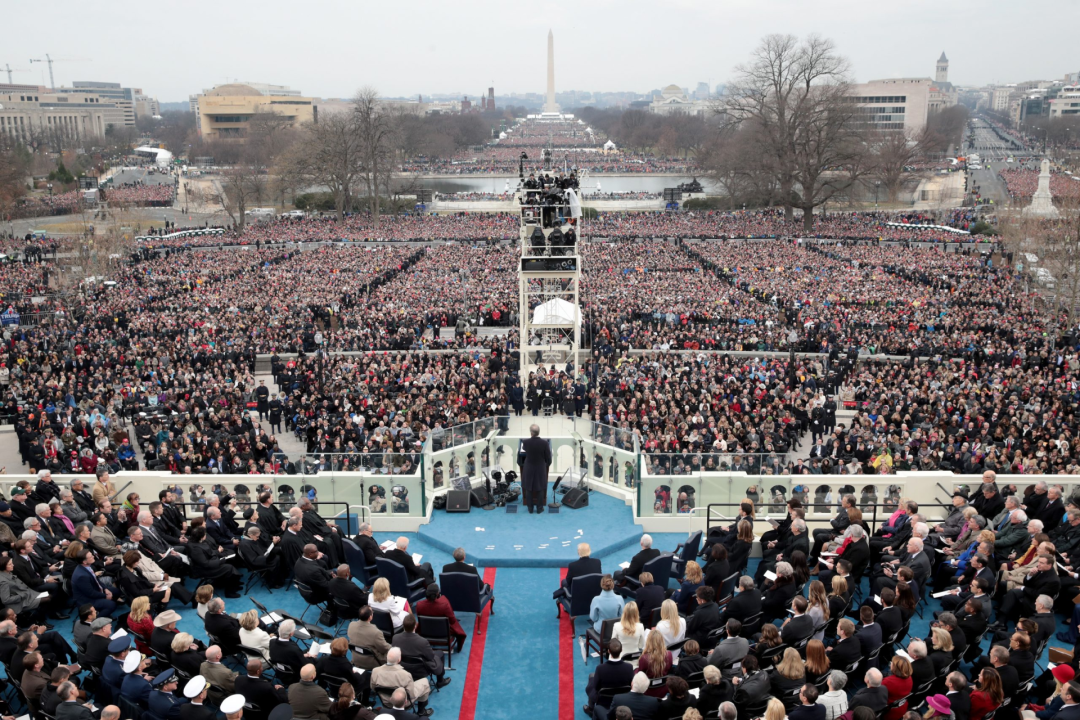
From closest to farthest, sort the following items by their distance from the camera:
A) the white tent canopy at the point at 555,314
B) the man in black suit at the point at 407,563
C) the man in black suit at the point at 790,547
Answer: the man in black suit at the point at 407,563, the man in black suit at the point at 790,547, the white tent canopy at the point at 555,314

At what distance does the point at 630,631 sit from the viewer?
26.7 feet

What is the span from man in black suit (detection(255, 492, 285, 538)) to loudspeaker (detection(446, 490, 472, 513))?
2811mm

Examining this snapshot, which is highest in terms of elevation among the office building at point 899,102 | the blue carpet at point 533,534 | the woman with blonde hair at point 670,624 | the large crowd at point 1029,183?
the office building at point 899,102

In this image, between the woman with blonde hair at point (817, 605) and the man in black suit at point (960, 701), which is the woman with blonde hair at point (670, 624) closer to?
the woman with blonde hair at point (817, 605)

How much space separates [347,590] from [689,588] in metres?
3.80

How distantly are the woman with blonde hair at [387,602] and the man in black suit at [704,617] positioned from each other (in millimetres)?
3017

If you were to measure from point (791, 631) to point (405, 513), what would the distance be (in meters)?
6.45

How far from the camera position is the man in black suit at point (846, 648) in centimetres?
788

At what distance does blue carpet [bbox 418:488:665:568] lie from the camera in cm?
1171

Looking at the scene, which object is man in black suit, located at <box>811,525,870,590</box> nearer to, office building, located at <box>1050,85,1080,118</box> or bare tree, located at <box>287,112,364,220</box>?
bare tree, located at <box>287,112,364,220</box>

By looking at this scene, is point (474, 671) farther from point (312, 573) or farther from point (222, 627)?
point (222, 627)

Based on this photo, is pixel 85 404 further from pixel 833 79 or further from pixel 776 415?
pixel 833 79

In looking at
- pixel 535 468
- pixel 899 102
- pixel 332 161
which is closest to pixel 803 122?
pixel 332 161

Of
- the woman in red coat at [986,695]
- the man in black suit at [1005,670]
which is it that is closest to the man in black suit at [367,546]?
the woman in red coat at [986,695]
